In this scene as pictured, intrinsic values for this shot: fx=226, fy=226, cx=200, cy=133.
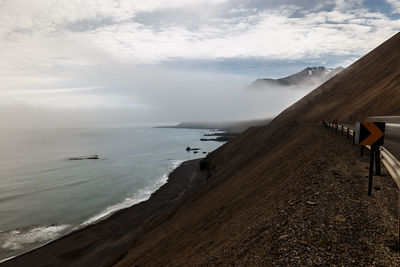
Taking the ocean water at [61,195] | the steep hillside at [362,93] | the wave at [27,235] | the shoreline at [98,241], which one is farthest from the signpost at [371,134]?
the steep hillside at [362,93]

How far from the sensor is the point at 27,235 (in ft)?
88.9

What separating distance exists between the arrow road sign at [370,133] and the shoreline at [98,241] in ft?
57.9

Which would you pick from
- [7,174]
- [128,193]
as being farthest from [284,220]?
[7,174]

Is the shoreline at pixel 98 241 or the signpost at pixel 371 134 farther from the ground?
the signpost at pixel 371 134

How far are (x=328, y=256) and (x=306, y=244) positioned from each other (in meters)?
0.54

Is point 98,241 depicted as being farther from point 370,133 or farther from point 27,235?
point 370,133

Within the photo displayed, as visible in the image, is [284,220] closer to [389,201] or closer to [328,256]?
[328,256]

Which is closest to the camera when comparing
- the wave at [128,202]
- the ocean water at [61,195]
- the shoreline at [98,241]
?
the shoreline at [98,241]

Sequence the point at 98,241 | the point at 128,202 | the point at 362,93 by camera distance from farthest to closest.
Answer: the point at 362,93 < the point at 128,202 < the point at 98,241

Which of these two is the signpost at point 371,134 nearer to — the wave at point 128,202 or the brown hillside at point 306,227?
the brown hillside at point 306,227

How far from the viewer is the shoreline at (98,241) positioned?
21.0 meters

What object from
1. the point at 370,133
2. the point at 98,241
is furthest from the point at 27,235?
the point at 370,133

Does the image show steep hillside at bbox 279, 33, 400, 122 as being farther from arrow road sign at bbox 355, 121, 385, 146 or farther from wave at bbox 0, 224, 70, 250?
wave at bbox 0, 224, 70, 250

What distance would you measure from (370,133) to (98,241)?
26.2 meters
